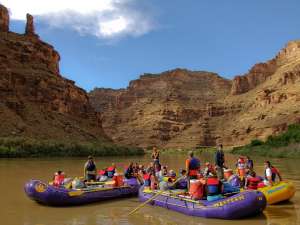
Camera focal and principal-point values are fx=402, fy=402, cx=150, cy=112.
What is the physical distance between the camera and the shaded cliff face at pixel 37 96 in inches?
2409

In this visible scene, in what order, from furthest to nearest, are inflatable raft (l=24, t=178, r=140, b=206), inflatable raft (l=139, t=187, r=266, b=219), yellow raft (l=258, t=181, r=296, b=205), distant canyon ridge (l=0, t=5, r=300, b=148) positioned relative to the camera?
1. distant canyon ridge (l=0, t=5, r=300, b=148)
2. yellow raft (l=258, t=181, r=296, b=205)
3. inflatable raft (l=24, t=178, r=140, b=206)
4. inflatable raft (l=139, t=187, r=266, b=219)

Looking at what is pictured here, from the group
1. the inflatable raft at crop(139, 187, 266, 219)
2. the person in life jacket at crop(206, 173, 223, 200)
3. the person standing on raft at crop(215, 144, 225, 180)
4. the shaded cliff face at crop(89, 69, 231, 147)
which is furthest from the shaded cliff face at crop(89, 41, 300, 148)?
the inflatable raft at crop(139, 187, 266, 219)

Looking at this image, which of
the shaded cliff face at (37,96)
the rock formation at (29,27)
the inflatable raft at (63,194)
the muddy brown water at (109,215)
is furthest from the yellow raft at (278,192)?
the rock formation at (29,27)

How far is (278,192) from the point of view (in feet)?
48.7

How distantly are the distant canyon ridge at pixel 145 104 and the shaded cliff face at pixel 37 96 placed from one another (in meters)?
→ 0.18

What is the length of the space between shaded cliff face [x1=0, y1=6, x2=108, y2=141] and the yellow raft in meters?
43.0

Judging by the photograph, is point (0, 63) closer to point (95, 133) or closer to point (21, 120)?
point (21, 120)

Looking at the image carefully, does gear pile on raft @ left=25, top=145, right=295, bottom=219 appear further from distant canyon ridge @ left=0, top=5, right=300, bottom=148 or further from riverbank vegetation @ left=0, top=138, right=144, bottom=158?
distant canyon ridge @ left=0, top=5, right=300, bottom=148

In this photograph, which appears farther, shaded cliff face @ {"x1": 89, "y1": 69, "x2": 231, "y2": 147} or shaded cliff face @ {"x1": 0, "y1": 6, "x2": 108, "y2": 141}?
shaded cliff face @ {"x1": 89, "y1": 69, "x2": 231, "y2": 147}

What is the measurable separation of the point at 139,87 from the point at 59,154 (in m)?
141

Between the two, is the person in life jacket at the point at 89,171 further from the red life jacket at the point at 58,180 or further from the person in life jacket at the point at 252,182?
the person in life jacket at the point at 252,182

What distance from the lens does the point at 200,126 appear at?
138 meters

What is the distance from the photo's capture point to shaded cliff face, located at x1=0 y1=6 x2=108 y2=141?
201ft

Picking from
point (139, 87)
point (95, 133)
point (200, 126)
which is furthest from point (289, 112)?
point (139, 87)
